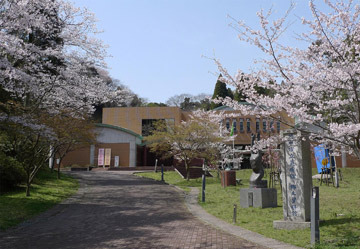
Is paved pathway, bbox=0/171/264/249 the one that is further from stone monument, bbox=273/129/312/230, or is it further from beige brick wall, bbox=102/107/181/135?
beige brick wall, bbox=102/107/181/135

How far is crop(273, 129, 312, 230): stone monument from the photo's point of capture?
30.6ft

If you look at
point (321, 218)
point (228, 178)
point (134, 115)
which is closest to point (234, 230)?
point (321, 218)

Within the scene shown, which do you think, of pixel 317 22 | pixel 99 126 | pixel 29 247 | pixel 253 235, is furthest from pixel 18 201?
pixel 99 126

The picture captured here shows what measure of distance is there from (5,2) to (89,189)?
36.2ft

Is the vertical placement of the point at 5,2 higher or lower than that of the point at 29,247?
higher

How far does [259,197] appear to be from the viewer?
1296cm

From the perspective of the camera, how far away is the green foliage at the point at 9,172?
52.4ft

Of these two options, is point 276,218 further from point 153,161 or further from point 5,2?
point 153,161

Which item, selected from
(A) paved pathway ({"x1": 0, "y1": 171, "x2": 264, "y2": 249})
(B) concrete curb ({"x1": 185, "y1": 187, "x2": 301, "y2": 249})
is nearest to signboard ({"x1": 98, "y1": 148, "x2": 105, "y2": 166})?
(A) paved pathway ({"x1": 0, "y1": 171, "x2": 264, "y2": 249})

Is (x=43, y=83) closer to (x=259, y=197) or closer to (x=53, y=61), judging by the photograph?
(x=53, y=61)

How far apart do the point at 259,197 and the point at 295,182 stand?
3513 millimetres

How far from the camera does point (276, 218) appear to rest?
417 inches

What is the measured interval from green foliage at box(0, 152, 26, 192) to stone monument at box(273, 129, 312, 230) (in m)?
12.9

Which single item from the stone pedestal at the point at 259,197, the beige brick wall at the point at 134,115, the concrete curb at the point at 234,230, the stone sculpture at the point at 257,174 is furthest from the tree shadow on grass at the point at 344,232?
the beige brick wall at the point at 134,115
